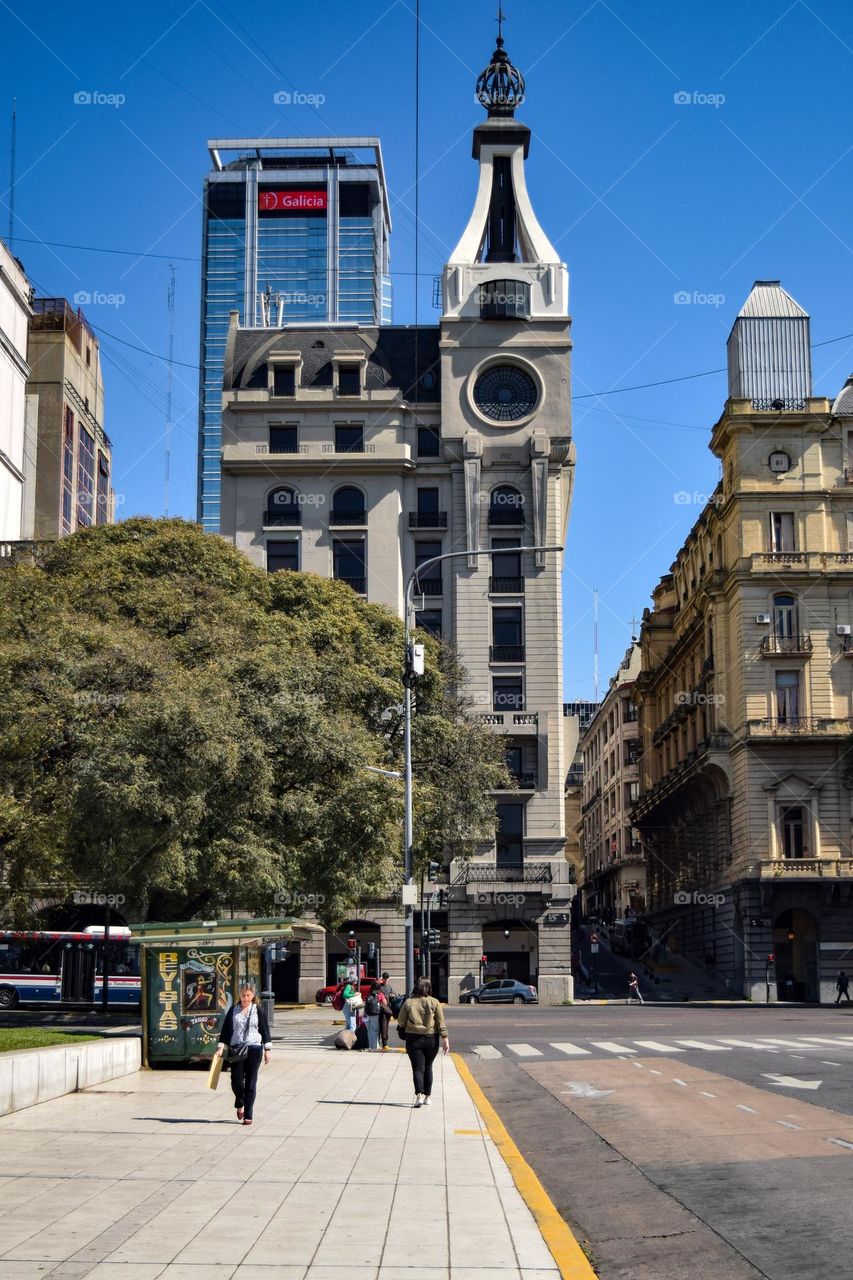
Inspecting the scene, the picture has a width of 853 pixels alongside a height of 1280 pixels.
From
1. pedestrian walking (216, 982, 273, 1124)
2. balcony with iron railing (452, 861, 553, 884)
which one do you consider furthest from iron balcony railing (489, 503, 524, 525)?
pedestrian walking (216, 982, 273, 1124)

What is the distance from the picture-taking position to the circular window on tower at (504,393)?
2547 inches

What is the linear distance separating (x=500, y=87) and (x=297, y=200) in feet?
326

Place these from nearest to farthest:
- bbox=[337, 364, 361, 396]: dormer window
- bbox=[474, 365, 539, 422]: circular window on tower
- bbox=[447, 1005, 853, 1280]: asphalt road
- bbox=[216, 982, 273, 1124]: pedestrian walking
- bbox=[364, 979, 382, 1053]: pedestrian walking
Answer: bbox=[447, 1005, 853, 1280]: asphalt road < bbox=[216, 982, 273, 1124]: pedestrian walking < bbox=[364, 979, 382, 1053]: pedestrian walking < bbox=[474, 365, 539, 422]: circular window on tower < bbox=[337, 364, 361, 396]: dormer window

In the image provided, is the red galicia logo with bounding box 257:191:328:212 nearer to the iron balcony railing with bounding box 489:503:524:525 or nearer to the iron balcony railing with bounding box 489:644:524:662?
the iron balcony railing with bounding box 489:503:524:525

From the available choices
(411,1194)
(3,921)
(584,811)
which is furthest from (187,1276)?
(584,811)

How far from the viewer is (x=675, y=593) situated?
88125 millimetres

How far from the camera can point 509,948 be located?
→ 2399 inches

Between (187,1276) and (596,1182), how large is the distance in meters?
5.08

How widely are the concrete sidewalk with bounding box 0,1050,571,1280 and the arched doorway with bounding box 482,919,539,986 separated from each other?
140 ft

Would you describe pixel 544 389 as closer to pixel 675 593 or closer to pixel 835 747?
pixel 835 747

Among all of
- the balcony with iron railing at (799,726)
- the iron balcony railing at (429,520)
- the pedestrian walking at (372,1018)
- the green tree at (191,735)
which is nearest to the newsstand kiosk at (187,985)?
the green tree at (191,735)

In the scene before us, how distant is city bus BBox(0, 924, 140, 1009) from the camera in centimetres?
4834

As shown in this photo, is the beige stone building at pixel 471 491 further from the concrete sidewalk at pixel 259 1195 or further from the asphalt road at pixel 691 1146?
the concrete sidewalk at pixel 259 1195

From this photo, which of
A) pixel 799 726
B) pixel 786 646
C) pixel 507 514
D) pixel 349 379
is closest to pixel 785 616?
pixel 786 646
